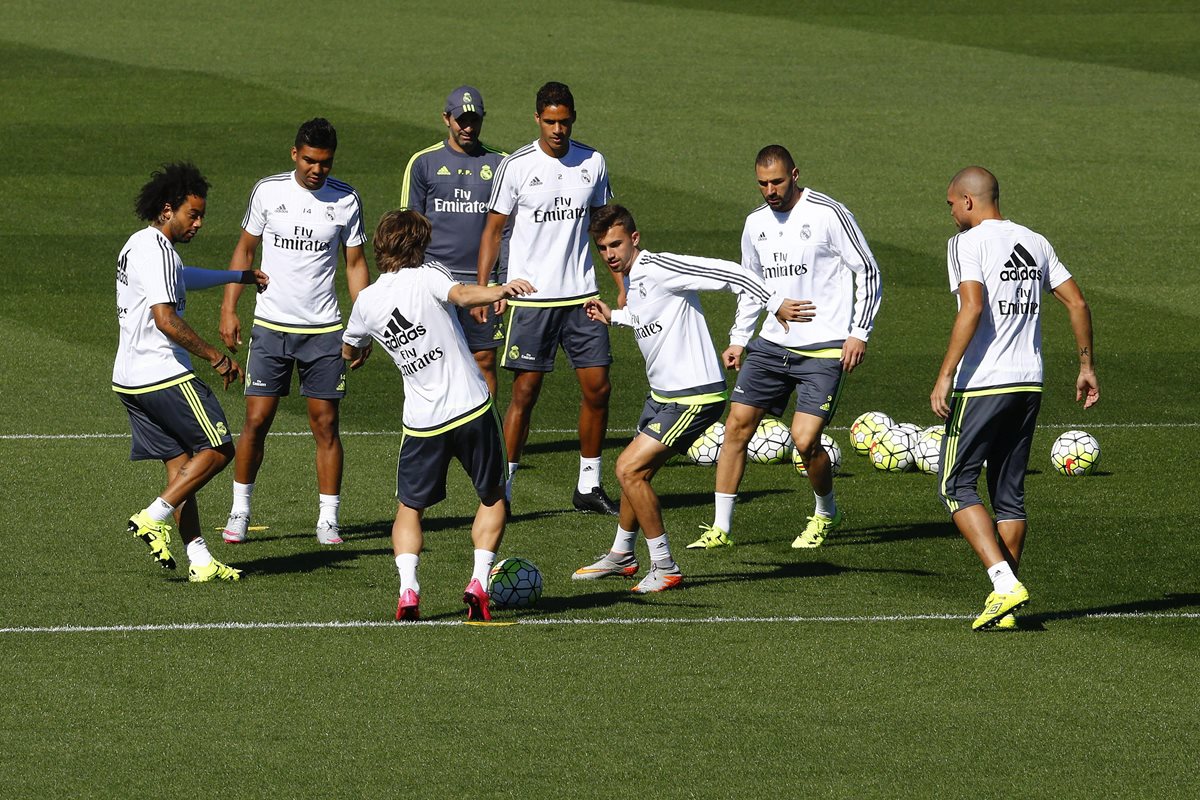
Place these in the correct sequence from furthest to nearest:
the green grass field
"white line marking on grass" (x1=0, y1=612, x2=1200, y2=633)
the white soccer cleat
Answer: the white soccer cleat
"white line marking on grass" (x1=0, y1=612, x2=1200, y2=633)
the green grass field

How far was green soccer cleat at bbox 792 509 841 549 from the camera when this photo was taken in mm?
11828

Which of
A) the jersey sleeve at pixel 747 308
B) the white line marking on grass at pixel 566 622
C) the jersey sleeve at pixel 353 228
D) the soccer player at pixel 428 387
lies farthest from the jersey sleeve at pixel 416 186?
the white line marking on grass at pixel 566 622

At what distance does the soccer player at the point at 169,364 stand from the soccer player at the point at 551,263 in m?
2.80

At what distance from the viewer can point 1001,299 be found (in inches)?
377

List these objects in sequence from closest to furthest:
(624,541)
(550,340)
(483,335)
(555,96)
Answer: (624,541), (555,96), (550,340), (483,335)

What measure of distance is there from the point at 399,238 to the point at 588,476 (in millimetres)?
3713

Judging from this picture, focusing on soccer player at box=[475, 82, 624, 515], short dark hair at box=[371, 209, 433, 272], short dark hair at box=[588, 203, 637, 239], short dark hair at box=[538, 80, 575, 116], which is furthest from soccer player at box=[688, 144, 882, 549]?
short dark hair at box=[371, 209, 433, 272]

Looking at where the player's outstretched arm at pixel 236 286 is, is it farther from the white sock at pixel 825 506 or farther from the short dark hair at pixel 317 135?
the white sock at pixel 825 506

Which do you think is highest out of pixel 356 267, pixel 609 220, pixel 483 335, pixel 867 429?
pixel 609 220

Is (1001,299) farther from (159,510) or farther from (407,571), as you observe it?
(159,510)

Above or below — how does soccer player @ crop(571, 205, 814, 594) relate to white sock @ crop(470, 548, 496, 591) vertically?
above

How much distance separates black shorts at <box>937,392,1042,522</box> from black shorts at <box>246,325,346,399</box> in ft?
13.7

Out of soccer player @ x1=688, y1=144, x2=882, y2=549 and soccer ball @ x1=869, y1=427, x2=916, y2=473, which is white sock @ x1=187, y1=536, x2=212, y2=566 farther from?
soccer ball @ x1=869, y1=427, x2=916, y2=473

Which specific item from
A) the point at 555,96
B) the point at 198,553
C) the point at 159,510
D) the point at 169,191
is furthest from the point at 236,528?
the point at 555,96
